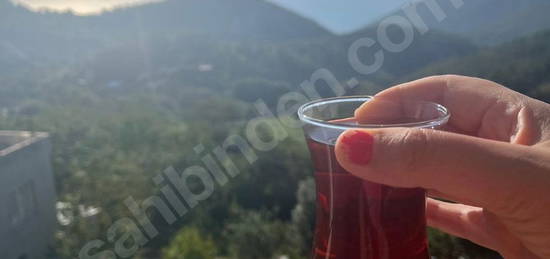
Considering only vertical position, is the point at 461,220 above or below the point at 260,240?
above

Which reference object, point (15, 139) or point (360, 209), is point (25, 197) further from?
point (360, 209)

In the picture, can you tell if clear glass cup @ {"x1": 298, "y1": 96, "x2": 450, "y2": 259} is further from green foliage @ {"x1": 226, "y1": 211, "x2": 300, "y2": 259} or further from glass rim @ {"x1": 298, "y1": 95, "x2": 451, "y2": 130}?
green foliage @ {"x1": 226, "y1": 211, "x2": 300, "y2": 259}

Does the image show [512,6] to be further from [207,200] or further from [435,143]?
[435,143]

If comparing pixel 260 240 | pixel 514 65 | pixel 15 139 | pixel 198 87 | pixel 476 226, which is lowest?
pixel 260 240

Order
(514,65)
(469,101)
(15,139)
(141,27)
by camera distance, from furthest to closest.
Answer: (141,27)
(15,139)
(514,65)
(469,101)

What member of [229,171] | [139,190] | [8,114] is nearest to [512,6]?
[229,171]

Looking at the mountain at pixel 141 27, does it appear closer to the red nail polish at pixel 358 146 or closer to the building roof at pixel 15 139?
the building roof at pixel 15 139

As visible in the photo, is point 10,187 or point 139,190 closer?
point 10,187

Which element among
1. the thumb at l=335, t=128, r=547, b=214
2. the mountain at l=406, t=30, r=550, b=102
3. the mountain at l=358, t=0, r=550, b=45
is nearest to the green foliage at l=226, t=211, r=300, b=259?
the mountain at l=406, t=30, r=550, b=102

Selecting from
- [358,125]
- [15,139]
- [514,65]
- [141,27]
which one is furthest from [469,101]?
[141,27]
